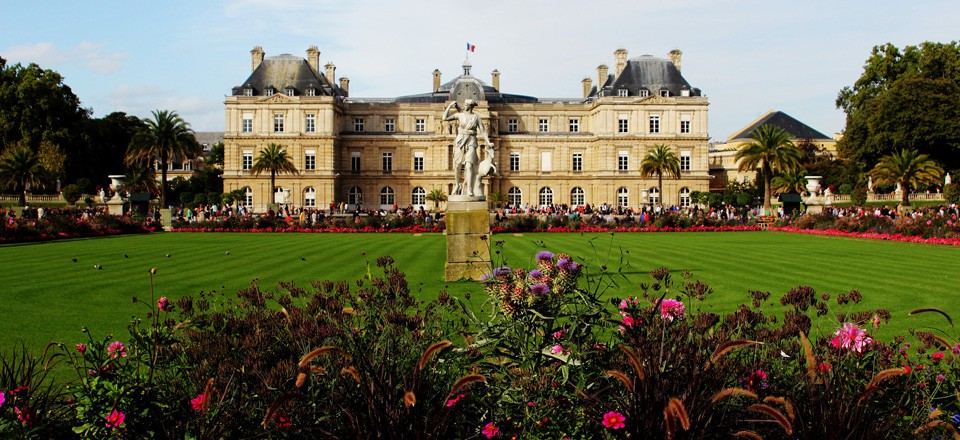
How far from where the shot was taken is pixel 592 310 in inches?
208

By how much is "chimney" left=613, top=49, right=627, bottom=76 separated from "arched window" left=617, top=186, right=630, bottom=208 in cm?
1198

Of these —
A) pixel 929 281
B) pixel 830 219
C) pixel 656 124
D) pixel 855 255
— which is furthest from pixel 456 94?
pixel 929 281

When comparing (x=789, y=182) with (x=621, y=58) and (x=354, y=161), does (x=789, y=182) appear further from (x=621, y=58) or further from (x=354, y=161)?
(x=354, y=161)

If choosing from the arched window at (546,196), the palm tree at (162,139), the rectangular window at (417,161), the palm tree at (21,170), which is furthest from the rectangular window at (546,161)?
the palm tree at (21,170)

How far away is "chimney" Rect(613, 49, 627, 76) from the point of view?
8019cm

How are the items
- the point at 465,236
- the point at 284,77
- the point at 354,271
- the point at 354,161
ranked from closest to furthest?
the point at 465,236 → the point at 354,271 → the point at 284,77 → the point at 354,161

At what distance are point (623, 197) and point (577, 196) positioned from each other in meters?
4.76

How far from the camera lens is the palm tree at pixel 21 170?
57.2 m

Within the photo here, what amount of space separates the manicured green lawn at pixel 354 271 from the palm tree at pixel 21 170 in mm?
37197

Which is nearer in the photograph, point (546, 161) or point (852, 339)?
point (852, 339)

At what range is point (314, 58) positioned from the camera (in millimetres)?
79938

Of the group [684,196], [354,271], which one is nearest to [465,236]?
[354,271]

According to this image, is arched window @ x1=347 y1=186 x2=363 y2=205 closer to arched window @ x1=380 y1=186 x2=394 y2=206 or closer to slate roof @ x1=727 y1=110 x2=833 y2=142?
arched window @ x1=380 y1=186 x2=394 y2=206

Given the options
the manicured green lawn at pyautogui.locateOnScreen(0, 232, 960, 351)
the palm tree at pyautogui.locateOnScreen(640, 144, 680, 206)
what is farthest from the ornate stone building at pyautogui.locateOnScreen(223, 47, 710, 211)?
the manicured green lawn at pyautogui.locateOnScreen(0, 232, 960, 351)
